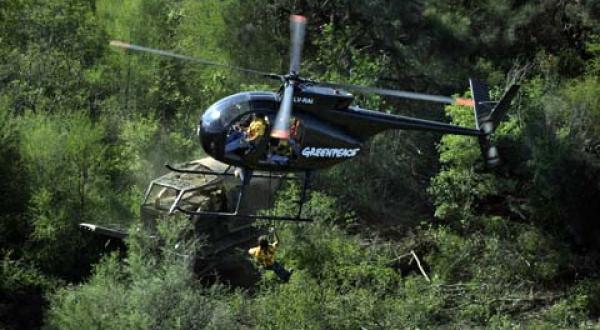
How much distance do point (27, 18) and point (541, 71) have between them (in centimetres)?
1569

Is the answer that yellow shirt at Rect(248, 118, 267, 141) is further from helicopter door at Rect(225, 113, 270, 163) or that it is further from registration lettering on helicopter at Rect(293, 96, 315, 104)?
registration lettering on helicopter at Rect(293, 96, 315, 104)

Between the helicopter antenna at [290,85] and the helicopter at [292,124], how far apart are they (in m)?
0.01

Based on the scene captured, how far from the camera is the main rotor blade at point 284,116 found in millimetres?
12922

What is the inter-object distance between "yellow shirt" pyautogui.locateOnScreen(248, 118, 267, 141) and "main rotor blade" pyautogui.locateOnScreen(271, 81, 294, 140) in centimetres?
39

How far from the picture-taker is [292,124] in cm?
1491

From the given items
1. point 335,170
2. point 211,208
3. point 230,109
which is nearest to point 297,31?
point 230,109

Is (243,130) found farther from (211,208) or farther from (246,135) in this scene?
(211,208)

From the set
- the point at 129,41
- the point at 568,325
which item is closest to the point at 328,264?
the point at 568,325

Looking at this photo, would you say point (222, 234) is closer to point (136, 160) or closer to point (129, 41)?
point (136, 160)

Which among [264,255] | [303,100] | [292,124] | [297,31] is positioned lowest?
[264,255]

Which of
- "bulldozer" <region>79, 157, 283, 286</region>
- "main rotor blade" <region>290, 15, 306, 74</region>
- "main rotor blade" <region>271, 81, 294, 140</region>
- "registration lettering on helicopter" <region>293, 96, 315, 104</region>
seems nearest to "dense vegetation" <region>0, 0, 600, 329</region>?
"bulldozer" <region>79, 157, 283, 286</region>

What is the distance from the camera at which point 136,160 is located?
75.2 ft

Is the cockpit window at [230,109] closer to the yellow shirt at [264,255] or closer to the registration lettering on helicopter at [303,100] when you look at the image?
the registration lettering on helicopter at [303,100]

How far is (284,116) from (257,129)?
4.07ft
